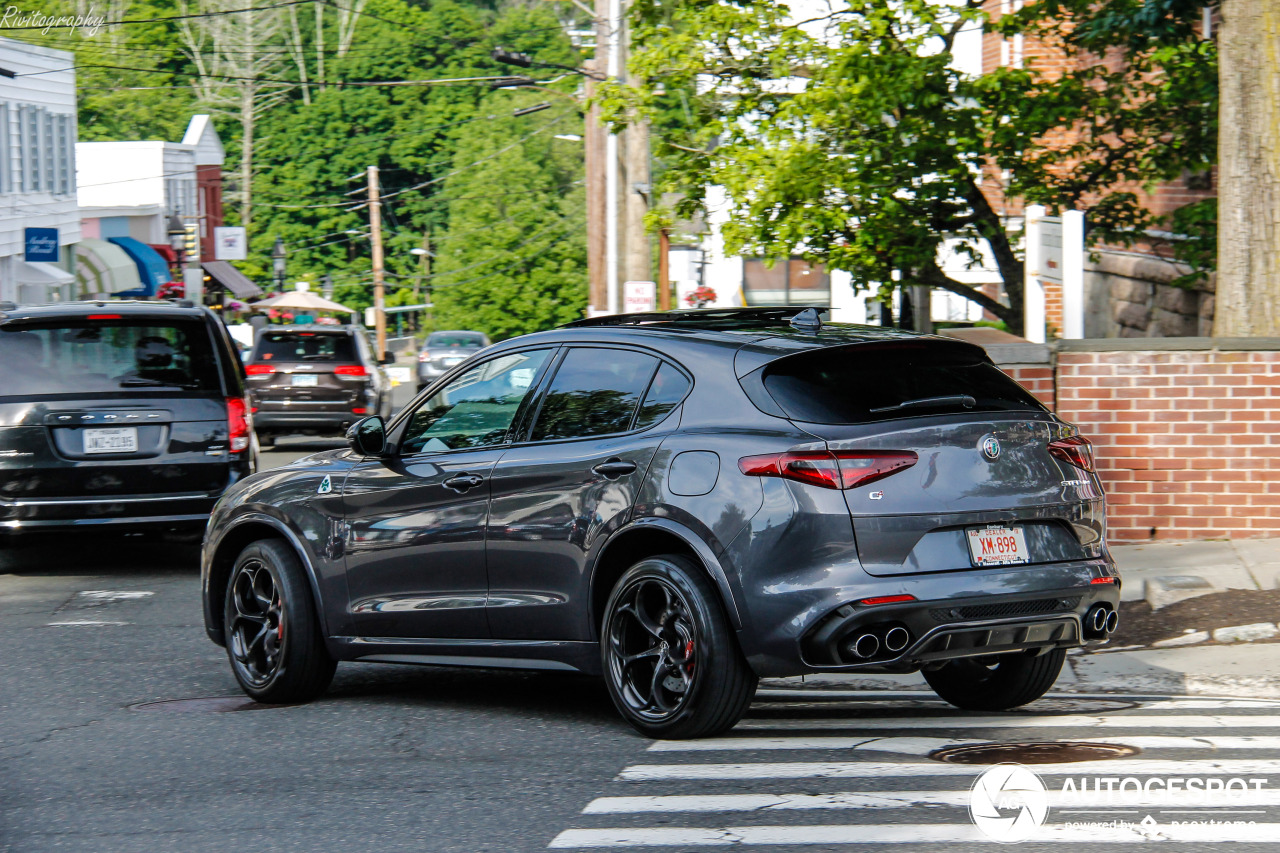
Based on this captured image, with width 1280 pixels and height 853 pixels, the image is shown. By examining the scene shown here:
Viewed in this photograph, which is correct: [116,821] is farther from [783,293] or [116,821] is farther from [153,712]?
[783,293]

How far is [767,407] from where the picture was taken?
603cm

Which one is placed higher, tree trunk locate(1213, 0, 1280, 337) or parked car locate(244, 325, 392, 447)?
tree trunk locate(1213, 0, 1280, 337)

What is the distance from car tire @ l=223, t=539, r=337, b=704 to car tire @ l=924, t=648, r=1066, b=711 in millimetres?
2800

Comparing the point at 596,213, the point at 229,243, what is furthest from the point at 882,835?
the point at 229,243

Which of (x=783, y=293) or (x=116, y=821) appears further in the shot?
(x=783, y=293)

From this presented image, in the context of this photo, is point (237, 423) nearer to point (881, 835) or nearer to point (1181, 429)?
point (1181, 429)

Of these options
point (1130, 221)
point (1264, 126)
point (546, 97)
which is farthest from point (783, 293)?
point (546, 97)

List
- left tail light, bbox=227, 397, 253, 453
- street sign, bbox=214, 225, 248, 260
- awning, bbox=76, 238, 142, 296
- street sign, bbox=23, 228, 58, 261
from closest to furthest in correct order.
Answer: left tail light, bbox=227, 397, 253, 453 < street sign, bbox=23, 228, 58, 261 < awning, bbox=76, 238, 142, 296 < street sign, bbox=214, 225, 248, 260

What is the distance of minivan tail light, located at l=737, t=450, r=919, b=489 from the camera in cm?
578

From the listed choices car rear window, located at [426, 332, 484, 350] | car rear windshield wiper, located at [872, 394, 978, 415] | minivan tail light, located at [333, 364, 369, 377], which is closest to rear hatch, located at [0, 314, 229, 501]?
car rear windshield wiper, located at [872, 394, 978, 415]

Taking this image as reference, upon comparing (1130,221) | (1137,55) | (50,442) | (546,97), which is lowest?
(50,442)

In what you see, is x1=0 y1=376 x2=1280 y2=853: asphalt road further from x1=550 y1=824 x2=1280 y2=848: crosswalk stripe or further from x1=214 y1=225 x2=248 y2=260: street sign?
x1=214 y1=225 x2=248 y2=260: street sign

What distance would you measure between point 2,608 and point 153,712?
12.3 ft

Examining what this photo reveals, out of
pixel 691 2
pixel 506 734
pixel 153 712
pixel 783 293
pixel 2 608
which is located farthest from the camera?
pixel 783 293
